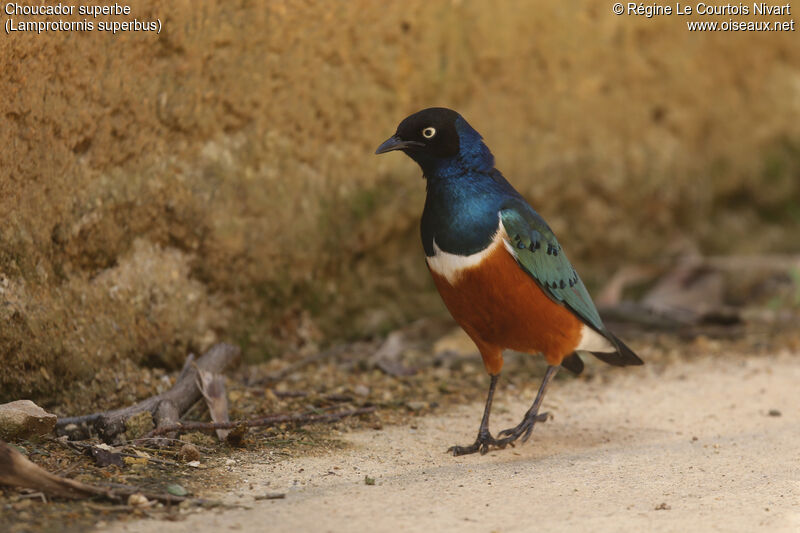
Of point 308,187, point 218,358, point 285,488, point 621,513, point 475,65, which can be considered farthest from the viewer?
point 475,65

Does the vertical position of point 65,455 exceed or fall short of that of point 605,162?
it falls short

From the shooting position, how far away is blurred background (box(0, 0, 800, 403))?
4156 mm

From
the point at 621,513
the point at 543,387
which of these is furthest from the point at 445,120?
the point at 621,513

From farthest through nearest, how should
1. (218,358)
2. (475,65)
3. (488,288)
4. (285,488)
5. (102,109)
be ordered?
(475,65)
(218,358)
(102,109)
(488,288)
(285,488)

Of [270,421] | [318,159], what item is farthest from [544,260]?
[318,159]

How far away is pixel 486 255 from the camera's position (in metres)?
3.98

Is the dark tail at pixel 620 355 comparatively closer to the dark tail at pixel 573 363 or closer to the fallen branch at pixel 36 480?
the dark tail at pixel 573 363

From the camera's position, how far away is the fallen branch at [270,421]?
3.78 m

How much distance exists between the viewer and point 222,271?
4926 mm

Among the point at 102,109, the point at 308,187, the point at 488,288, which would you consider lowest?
the point at 488,288

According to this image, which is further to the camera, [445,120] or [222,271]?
[222,271]

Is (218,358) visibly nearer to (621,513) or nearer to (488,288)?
(488,288)

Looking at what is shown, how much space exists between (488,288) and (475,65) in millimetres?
2336

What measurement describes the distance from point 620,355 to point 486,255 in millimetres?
1028
